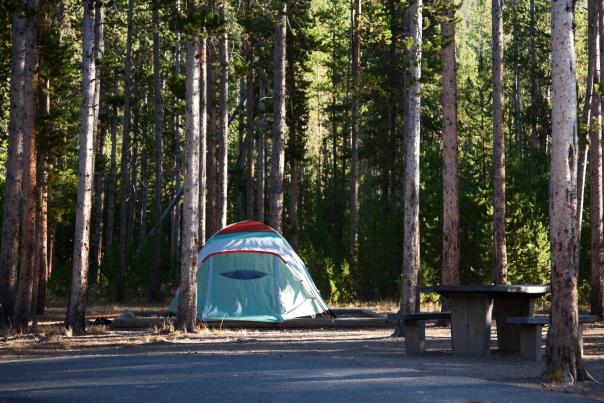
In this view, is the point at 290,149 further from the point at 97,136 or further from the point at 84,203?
the point at 84,203

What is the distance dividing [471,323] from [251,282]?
8978 mm

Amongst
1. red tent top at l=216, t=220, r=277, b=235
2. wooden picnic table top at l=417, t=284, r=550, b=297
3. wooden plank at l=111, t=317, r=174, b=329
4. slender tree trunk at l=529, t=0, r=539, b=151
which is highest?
slender tree trunk at l=529, t=0, r=539, b=151

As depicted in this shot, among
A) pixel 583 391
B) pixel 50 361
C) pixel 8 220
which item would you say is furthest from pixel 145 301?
pixel 583 391

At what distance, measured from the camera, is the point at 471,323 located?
527 inches

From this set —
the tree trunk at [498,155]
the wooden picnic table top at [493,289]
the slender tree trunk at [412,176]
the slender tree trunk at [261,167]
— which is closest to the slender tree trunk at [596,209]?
the tree trunk at [498,155]

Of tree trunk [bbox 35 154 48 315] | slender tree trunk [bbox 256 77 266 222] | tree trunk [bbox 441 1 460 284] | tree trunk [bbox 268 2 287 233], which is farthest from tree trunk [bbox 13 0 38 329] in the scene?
slender tree trunk [bbox 256 77 266 222]

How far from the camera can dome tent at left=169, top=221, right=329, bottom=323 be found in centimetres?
2117

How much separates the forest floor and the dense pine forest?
1615 mm

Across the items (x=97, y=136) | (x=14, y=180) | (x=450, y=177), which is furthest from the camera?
(x=97, y=136)

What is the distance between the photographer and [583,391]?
9336mm

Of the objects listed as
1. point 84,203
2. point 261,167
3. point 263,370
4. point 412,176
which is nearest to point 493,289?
point 263,370

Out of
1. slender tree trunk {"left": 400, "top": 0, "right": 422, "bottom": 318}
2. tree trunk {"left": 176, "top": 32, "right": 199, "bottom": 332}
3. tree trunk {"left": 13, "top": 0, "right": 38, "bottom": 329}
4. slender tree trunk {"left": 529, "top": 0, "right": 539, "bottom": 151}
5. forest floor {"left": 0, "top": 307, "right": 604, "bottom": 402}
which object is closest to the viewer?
forest floor {"left": 0, "top": 307, "right": 604, "bottom": 402}

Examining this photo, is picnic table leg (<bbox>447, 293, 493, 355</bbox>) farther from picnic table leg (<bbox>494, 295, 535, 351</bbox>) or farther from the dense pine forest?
the dense pine forest

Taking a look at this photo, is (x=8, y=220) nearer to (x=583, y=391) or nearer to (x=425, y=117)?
(x=583, y=391)
